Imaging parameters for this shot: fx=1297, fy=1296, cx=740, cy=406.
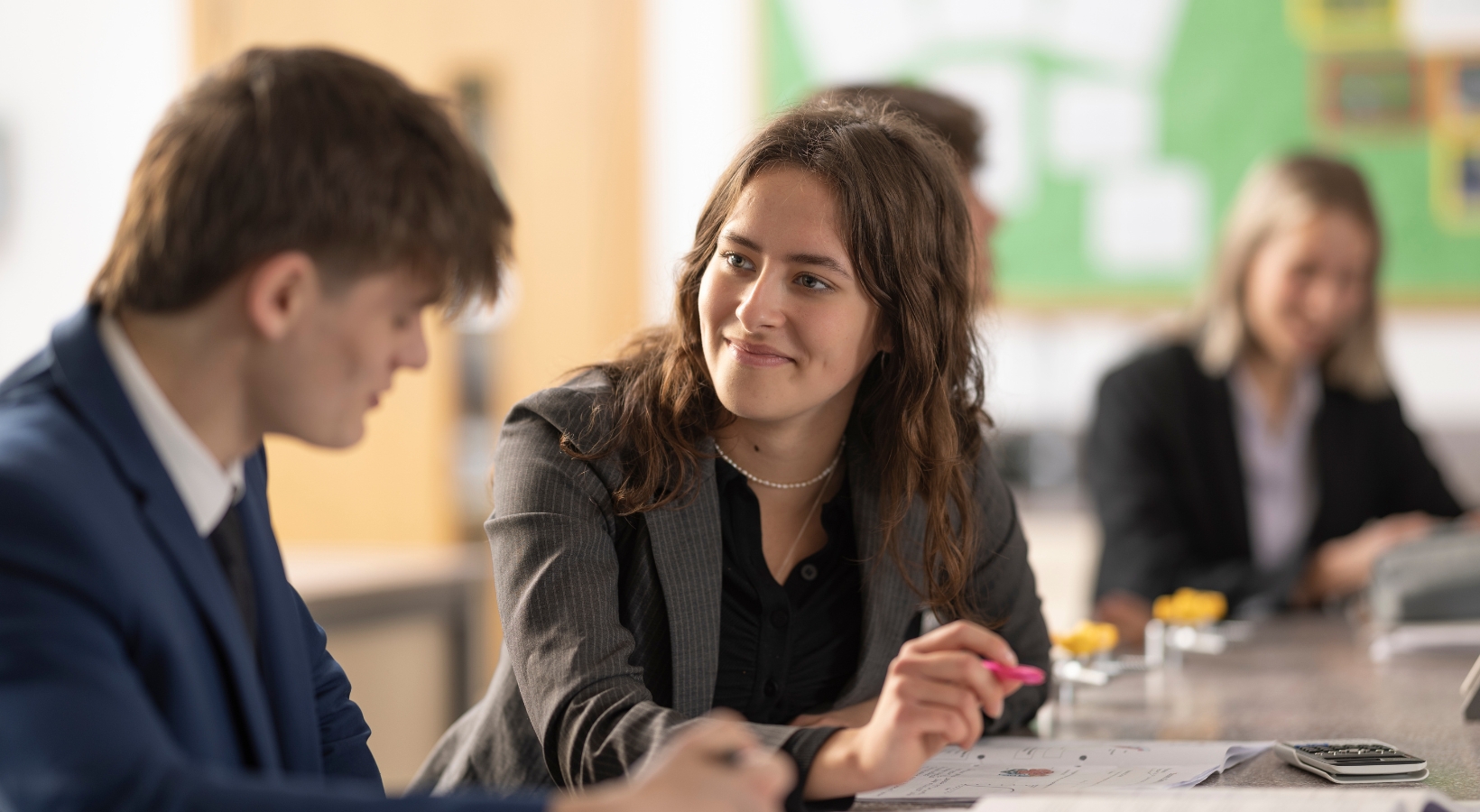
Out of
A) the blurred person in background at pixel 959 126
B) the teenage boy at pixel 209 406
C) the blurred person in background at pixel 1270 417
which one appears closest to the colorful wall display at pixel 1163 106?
the blurred person in background at pixel 1270 417

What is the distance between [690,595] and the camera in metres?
1.26

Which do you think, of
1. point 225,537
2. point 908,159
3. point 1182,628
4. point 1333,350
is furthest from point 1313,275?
point 225,537

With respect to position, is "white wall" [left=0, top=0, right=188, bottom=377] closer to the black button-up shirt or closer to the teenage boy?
the black button-up shirt

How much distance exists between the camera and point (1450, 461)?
3.63 m

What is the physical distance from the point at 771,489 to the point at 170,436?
0.70 meters

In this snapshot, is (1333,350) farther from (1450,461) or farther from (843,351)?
(843,351)

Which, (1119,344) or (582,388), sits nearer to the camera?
(582,388)

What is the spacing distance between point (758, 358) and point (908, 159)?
274 mm

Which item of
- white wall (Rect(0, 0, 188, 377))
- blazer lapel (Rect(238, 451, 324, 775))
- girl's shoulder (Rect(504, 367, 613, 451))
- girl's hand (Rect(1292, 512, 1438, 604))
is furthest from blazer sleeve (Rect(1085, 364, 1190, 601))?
white wall (Rect(0, 0, 188, 377))

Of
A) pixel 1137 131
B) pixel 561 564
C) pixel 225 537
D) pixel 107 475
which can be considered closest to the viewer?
pixel 107 475

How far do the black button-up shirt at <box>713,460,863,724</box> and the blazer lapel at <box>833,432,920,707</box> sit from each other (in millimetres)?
25

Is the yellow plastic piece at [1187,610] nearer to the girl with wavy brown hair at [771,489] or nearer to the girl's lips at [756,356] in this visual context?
the girl with wavy brown hair at [771,489]

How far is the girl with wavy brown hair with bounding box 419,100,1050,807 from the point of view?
120 centimetres

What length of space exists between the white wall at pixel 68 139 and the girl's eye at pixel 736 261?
4105 millimetres
